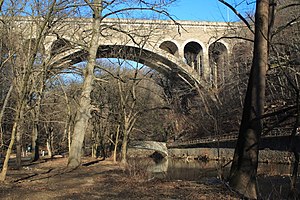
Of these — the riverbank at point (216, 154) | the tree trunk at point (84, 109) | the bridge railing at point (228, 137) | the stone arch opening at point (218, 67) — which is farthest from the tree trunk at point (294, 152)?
the stone arch opening at point (218, 67)

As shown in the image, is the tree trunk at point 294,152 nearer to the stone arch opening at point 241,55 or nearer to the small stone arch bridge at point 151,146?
the stone arch opening at point 241,55

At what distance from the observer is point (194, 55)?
41719mm

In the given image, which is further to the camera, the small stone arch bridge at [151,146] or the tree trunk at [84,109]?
the small stone arch bridge at [151,146]

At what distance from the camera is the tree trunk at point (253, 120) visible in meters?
6.36

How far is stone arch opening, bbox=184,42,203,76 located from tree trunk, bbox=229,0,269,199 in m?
29.3

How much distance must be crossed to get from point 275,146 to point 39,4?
13893 millimetres

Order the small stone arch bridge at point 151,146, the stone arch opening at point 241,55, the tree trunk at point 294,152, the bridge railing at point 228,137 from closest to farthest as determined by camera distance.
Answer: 1. the tree trunk at point 294,152
2. the bridge railing at point 228,137
3. the stone arch opening at point 241,55
4. the small stone arch bridge at point 151,146

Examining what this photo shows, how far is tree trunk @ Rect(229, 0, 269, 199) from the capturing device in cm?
636

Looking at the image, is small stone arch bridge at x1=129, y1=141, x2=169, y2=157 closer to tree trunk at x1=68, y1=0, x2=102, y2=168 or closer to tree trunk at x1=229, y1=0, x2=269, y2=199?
tree trunk at x1=68, y1=0, x2=102, y2=168

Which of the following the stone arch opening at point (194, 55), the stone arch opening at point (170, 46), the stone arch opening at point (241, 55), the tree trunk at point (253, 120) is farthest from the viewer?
the stone arch opening at point (170, 46)

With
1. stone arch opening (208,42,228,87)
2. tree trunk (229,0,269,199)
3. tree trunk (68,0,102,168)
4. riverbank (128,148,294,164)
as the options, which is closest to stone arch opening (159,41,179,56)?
stone arch opening (208,42,228,87)

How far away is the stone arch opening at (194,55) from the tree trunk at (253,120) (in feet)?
96.1

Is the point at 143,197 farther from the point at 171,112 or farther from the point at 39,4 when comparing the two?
the point at 171,112

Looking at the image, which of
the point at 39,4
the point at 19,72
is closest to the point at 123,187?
the point at 19,72
